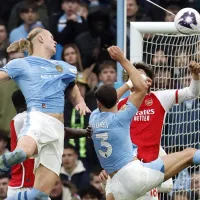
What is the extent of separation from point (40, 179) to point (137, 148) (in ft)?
4.27

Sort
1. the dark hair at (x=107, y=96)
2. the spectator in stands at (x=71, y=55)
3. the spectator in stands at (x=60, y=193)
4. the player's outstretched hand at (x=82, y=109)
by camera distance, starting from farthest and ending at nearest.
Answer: the spectator in stands at (x=71, y=55)
the spectator in stands at (x=60, y=193)
the player's outstretched hand at (x=82, y=109)
the dark hair at (x=107, y=96)

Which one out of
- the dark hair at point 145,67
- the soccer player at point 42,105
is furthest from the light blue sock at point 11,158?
the dark hair at point 145,67

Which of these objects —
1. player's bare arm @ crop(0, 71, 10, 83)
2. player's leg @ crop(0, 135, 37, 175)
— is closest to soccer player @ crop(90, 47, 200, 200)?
player's leg @ crop(0, 135, 37, 175)

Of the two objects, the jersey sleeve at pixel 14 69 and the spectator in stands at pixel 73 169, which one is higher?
the jersey sleeve at pixel 14 69

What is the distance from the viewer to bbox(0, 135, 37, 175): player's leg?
35.8ft

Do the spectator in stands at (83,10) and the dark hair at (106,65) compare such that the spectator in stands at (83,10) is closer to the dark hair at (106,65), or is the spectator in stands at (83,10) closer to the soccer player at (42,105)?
the dark hair at (106,65)

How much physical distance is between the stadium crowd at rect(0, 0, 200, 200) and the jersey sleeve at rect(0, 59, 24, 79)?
2.16 meters

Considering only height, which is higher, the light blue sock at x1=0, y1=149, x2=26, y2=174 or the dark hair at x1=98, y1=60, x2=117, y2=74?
the dark hair at x1=98, y1=60, x2=117, y2=74

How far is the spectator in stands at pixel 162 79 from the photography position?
13.5 metres

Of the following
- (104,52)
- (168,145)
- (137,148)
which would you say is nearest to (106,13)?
(104,52)

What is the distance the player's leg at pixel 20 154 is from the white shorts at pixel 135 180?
0.90m

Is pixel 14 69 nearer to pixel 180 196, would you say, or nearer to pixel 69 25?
pixel 180 196

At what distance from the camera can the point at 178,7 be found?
1706 cm

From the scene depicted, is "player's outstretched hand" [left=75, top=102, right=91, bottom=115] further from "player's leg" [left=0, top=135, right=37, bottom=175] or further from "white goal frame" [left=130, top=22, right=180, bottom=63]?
"white goal frame" [left=130, top=22, right=180, bottom=63]
